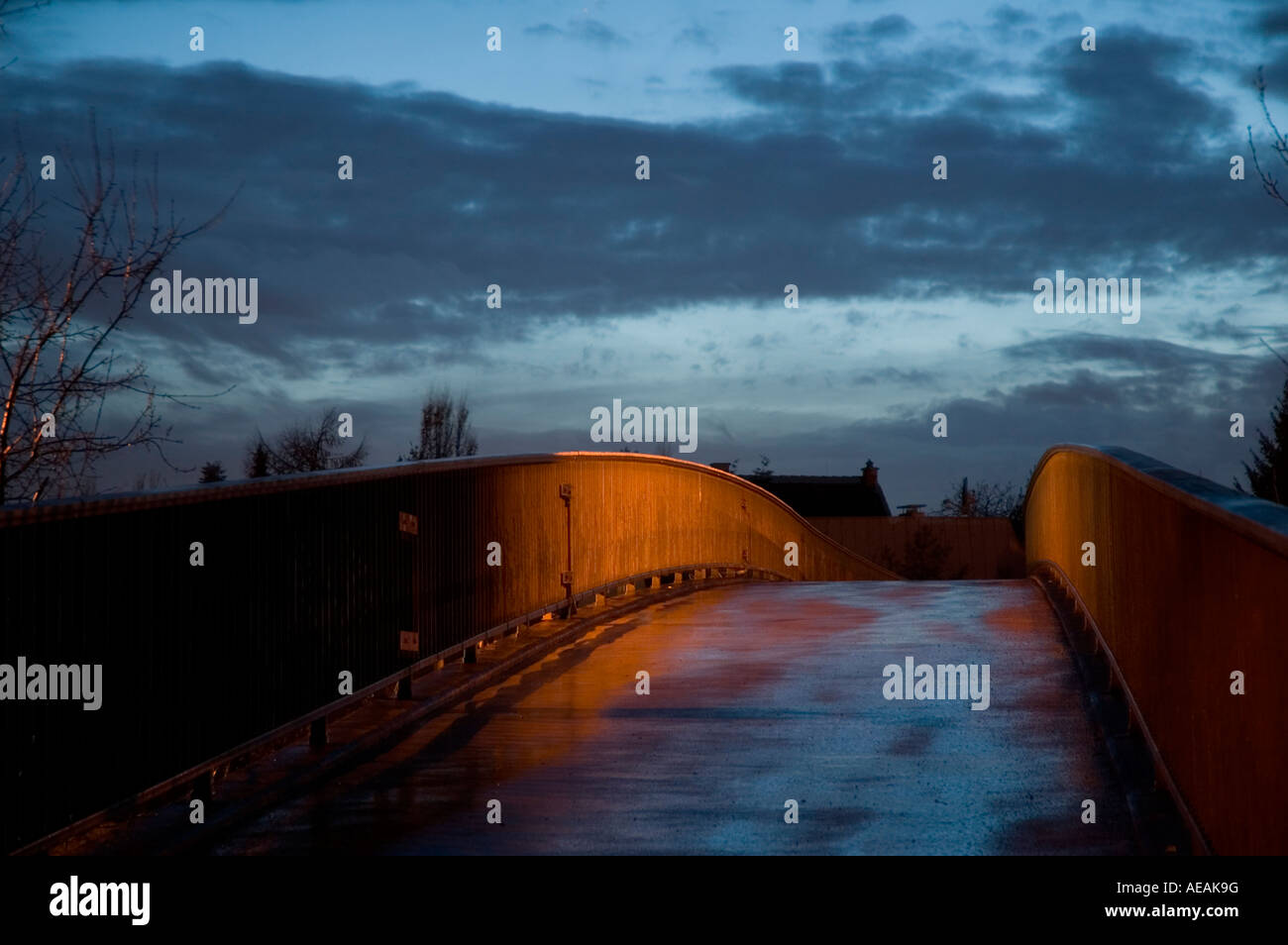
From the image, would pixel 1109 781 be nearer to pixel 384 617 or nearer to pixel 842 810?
pixel 842 810

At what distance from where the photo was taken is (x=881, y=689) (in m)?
10.8

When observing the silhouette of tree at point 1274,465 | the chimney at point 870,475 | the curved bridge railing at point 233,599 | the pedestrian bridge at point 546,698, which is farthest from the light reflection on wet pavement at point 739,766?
the chimney at point 870,475

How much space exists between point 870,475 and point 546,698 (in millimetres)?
73280

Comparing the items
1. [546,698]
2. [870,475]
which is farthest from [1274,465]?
[870,475]

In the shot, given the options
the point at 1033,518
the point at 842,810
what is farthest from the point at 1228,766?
the point at 1033,518

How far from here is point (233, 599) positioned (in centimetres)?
766

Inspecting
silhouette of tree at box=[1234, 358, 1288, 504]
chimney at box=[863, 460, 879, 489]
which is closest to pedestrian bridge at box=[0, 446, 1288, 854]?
silhouette of tree at box=[1234, 358, 1288, 504]

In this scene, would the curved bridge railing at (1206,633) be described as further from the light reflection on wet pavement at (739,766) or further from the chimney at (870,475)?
the chimney at (870,475)

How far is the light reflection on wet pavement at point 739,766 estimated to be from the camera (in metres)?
6.90

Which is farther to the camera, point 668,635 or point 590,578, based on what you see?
point 590,578

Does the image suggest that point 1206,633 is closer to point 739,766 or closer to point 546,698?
point 739,766

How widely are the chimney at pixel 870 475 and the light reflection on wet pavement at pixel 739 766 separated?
69521 mm

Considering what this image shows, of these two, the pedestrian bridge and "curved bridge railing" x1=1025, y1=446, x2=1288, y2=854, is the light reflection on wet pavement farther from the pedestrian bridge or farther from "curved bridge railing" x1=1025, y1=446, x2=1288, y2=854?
"curved bridge railing" x1=1025, y1=446, x2=1288, y2=854
